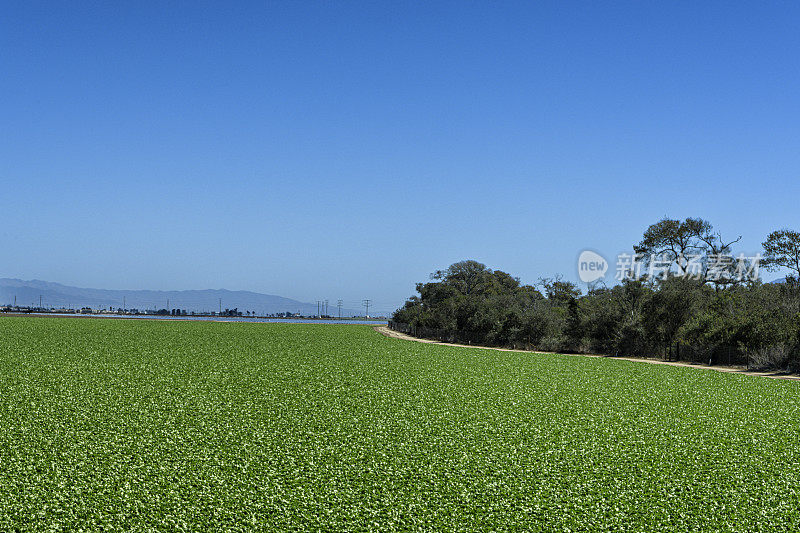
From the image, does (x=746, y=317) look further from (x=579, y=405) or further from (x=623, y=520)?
(x=623, y=520)

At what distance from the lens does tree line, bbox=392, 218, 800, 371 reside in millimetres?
23594

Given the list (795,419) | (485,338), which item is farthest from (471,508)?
(485,338)

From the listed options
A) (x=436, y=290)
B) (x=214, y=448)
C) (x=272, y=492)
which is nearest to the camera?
(x=272, y=492)

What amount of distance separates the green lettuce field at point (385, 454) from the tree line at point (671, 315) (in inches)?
368

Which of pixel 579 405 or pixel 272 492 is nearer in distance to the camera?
pixel 272 492

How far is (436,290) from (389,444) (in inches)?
2128

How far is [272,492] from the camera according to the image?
6.59m

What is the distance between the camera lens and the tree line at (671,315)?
2359cm

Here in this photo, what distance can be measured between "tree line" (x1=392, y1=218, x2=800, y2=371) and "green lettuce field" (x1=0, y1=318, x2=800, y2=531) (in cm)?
934

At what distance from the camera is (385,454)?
26.4 ft

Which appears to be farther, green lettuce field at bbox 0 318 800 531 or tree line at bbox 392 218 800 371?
tree line at bbox 392 218 800 371

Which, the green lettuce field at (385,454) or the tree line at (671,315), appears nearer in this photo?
the green lettuce field at (385,454)

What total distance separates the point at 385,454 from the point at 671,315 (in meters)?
23.5

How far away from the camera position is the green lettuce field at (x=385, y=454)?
6055 mm
